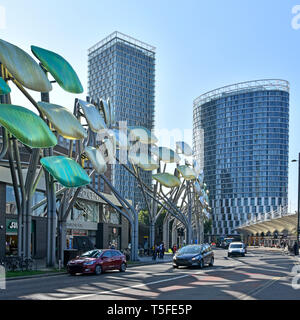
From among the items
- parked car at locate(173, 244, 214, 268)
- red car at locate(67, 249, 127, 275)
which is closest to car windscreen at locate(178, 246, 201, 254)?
parked car at locate(173, 244, 214, 268)

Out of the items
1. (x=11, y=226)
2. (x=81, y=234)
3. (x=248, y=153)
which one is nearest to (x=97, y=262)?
(x=11, y=226)

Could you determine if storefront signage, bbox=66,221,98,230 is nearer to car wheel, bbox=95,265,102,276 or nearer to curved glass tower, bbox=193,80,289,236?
car wheel, bbox=95,265,102,276

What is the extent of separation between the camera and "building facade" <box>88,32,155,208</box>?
18450cm

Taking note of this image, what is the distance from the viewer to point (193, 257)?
2908 cm

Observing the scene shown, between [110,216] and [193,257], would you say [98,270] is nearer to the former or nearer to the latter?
[193,257]

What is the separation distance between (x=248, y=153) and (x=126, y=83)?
5680 centimetres

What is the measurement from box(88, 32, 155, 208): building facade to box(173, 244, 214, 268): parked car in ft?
484

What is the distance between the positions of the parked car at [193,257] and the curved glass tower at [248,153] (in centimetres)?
15109

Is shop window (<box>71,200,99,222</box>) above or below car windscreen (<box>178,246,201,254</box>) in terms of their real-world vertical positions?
above

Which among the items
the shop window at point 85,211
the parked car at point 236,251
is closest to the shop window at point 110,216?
the shop window at point 85,211

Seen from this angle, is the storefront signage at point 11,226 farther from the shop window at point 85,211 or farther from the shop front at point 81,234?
the shop window at point 85,211

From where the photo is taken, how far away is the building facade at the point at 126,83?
18450 cm
